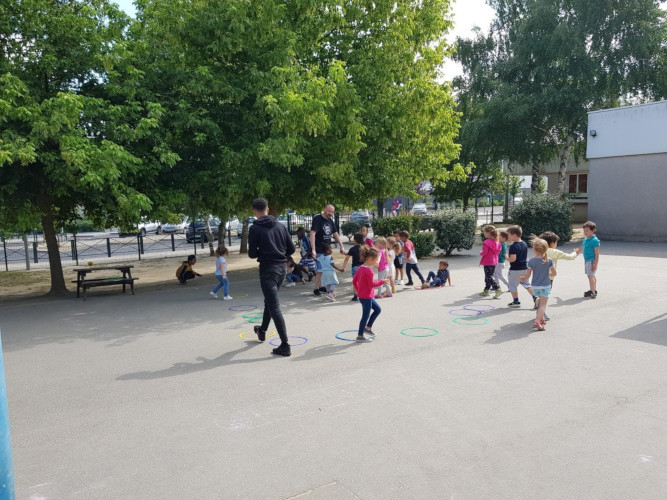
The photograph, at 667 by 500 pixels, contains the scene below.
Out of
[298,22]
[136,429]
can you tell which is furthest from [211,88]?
[136,429]

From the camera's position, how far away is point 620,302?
32.3 ft

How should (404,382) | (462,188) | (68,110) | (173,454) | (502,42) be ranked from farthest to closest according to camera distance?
(462,188)
(502,42)
(68,110)
(404,382)
(173,454)

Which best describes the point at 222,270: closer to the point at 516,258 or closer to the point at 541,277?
the point at 516,258

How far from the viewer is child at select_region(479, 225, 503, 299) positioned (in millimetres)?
10742

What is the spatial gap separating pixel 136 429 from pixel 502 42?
111 ft

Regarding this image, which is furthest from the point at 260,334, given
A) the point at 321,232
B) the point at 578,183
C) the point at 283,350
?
the point at 578,183

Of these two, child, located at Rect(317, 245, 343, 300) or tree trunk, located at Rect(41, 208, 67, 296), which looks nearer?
child, located at Rect(317, 245, 343, 300)

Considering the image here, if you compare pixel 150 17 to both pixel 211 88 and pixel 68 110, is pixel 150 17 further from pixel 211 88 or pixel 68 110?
pixel 68 110

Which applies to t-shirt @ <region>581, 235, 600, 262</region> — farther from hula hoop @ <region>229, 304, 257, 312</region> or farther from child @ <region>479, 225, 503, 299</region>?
hula hoop @ <region>229, 304, 257, 312</region>

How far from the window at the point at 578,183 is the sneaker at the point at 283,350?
1520 inches

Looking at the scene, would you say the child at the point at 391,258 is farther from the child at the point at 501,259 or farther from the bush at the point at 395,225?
the bush at the point at 395,225

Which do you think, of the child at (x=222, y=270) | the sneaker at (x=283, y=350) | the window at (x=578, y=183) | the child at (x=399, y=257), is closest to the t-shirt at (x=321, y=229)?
the child at (x=399, y=257)

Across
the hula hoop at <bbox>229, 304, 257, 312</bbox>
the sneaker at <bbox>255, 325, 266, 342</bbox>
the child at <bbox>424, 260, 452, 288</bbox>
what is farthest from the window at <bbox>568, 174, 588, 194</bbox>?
the sneaker at <bbox>255, 325, 266, 342</bbox>

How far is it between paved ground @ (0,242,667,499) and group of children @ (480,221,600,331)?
54 cm
